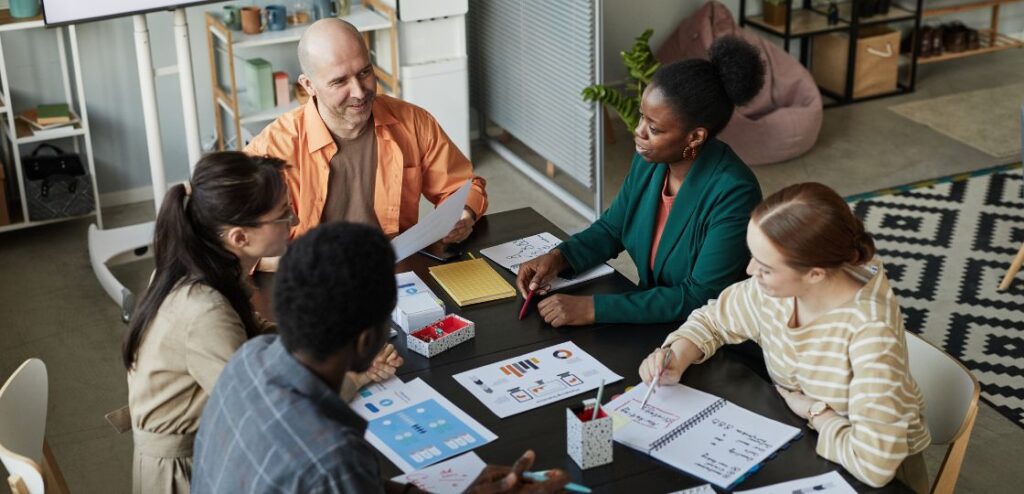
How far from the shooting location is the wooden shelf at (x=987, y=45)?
6.61 meters

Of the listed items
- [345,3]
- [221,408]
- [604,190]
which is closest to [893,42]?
[604,190]

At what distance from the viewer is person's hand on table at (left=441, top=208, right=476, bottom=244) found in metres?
3.02

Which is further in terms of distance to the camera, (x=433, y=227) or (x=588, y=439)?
(x=433, y=227)

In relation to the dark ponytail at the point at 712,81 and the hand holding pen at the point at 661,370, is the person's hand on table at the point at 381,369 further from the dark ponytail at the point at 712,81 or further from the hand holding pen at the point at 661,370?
the dark ponytail at the point at 712,81

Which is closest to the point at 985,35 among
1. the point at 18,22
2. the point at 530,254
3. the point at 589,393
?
the point at 530,254

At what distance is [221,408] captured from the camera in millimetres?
1682

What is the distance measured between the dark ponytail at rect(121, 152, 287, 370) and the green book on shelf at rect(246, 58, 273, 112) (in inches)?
114

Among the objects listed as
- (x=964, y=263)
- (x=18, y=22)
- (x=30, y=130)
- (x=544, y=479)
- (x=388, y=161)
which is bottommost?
(x=964, y=263)

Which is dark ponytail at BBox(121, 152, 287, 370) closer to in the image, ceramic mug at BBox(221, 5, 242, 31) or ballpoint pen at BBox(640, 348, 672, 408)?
ballpoint pen at BBox(640, 348, 672, 408)

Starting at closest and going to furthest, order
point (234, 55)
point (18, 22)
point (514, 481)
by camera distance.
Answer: point (514, 481)
point (18, 22)
point (234, 55)

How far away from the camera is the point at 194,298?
6.81 feet

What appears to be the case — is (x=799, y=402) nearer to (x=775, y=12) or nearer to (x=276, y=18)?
(x=276, y=18)

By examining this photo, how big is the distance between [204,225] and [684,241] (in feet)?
3.73

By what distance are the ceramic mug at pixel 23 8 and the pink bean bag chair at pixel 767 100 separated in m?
2.90
